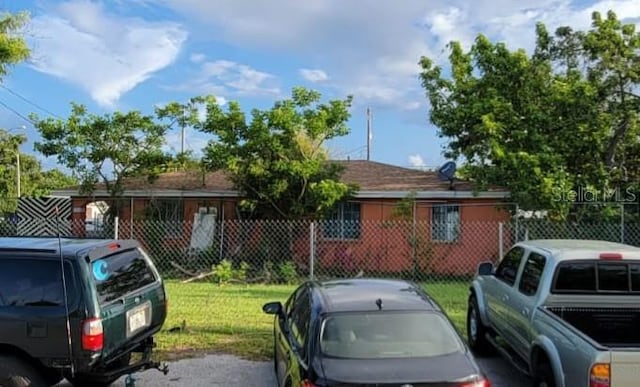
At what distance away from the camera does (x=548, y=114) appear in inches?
650

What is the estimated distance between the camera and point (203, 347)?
8.16m

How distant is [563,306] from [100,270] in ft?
14.5

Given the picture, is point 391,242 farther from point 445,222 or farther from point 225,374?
point 225,374

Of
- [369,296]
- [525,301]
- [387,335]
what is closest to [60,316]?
[369,296]

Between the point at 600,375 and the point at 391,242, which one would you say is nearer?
the point at 600,375

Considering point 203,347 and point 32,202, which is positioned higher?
point 32,202

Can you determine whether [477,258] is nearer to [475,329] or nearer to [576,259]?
[475,329]

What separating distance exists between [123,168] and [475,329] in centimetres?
1366

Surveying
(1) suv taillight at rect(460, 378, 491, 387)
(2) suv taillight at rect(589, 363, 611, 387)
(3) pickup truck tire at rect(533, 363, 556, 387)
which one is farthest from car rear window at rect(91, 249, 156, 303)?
(2) suv taillight at rect(589, 363, 611, 387)

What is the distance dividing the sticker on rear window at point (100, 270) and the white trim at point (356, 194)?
13054 millimetres

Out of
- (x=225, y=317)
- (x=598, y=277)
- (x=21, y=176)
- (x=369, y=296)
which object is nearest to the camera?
(x=369, y=296)

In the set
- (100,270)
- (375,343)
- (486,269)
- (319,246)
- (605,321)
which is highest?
(100,270)

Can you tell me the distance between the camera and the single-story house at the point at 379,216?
17.9 meters

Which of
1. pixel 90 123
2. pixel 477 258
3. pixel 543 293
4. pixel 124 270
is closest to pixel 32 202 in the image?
pixel 90 123
